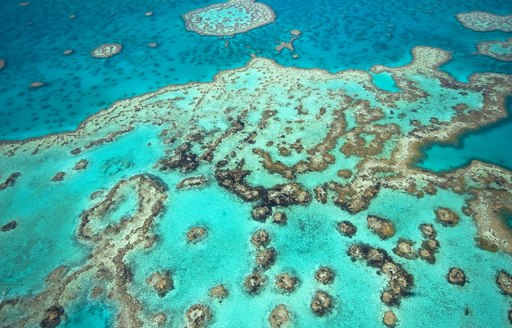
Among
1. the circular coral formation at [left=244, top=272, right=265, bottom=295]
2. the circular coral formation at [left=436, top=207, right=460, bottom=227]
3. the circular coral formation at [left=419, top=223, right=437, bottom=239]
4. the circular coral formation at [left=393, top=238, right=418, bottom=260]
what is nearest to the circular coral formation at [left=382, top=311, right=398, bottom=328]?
the circular coral formation at [left=393, top=238, right=418, bottom=260]

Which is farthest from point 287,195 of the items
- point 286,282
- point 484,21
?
point 484,21

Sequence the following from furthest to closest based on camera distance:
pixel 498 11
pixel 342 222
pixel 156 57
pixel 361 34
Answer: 1. pixel 498 11
2. pixel 361 34
3. pixel 156 57
4. pixel 342 222

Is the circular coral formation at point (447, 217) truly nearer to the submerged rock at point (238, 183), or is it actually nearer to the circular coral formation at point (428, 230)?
the circular coral formation at point (428, 230)

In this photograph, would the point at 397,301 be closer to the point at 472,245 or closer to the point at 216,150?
the point at 472,245

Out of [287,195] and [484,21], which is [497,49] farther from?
[287,195]

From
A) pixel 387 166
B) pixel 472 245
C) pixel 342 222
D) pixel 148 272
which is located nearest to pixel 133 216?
pixel 148 272

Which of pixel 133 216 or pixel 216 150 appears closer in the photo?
pixel 133 216

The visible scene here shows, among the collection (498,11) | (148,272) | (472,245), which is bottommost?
(148,272)
